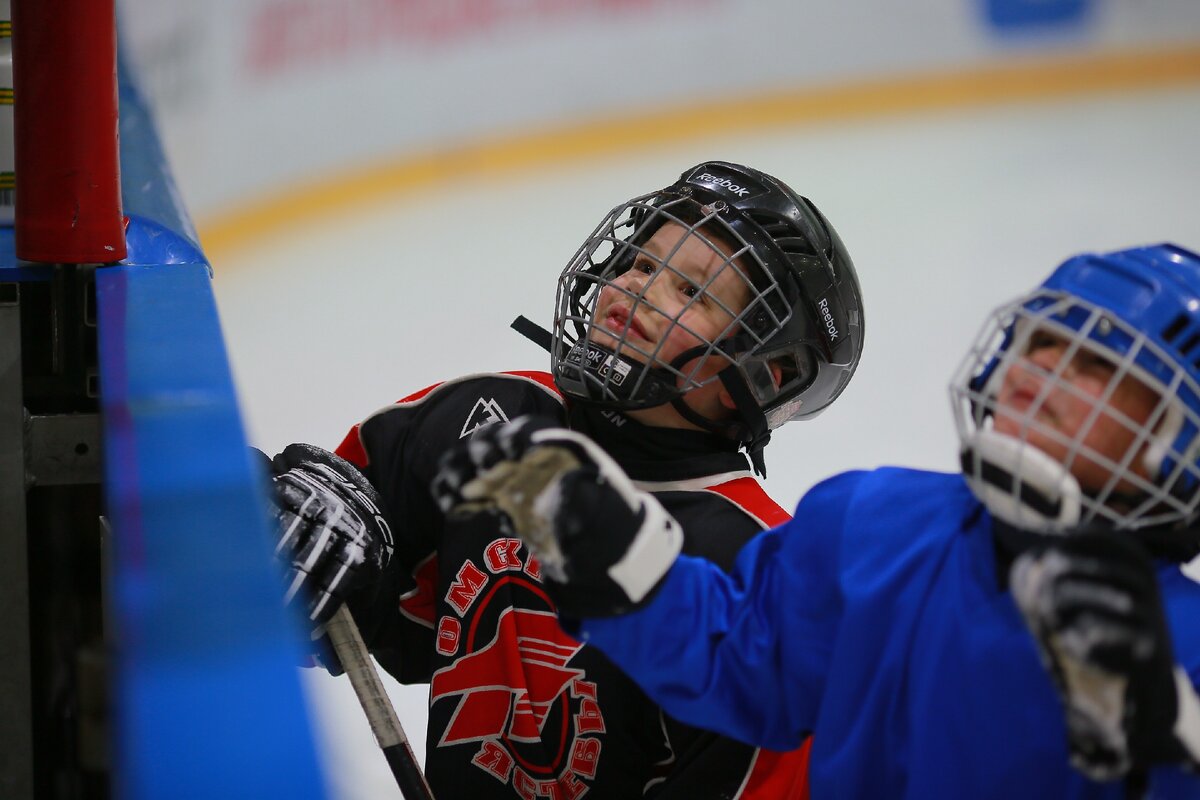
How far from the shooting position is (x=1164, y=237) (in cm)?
370

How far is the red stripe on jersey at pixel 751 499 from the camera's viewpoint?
1.54m

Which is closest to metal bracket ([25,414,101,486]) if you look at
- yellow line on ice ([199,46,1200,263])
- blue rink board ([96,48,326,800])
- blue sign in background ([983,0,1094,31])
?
blue rink board ([96,48,326,800])

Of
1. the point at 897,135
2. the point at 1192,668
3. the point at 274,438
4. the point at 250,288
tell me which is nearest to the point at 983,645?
the point at 1192,668

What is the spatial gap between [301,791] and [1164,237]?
3.56 meters

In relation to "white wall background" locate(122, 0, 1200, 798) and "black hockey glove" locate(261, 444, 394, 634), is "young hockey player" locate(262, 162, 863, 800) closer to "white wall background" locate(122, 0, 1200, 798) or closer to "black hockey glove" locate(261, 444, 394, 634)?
"black hockey glove" locate(261, 444, 394, 634)

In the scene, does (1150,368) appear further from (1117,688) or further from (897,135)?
(897,135)

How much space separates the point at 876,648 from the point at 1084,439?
225 millimetres

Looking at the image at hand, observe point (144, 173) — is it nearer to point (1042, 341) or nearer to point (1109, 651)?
point (1042, 341)

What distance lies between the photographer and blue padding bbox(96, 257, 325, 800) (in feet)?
1.86

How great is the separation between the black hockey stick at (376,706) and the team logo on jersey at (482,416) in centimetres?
26

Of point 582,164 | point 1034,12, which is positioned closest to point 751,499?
point 582,164

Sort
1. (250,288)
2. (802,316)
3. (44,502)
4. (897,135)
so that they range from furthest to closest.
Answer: (897,135) < (250,288) < (802,316) < (44,502)

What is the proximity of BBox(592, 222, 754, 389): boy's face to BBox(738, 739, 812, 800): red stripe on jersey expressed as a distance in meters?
0.39

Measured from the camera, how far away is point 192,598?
659 mm
